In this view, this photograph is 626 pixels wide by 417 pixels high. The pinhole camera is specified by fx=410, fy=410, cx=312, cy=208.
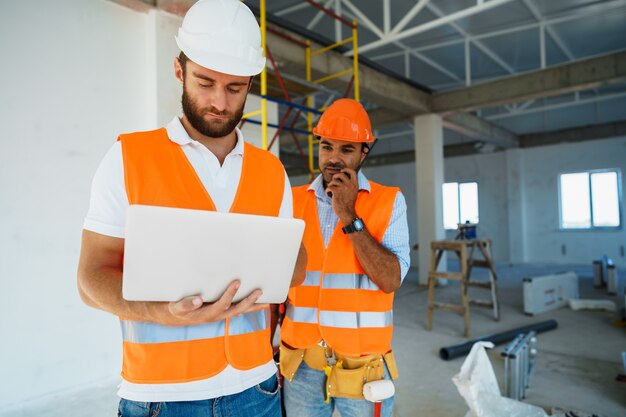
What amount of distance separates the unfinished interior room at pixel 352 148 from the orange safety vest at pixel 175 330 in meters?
0.04

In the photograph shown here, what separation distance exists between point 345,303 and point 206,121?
3.12 ft

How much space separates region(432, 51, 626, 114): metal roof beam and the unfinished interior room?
0.03 meters

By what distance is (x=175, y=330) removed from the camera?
107 centimetres

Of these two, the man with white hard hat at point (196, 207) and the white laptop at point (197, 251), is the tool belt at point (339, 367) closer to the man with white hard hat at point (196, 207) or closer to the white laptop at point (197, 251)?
the man with white hard hat at point (196, 207)

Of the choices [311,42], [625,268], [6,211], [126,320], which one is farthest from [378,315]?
[625,268]

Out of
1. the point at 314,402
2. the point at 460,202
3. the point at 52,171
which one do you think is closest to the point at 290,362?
the point at 314,402

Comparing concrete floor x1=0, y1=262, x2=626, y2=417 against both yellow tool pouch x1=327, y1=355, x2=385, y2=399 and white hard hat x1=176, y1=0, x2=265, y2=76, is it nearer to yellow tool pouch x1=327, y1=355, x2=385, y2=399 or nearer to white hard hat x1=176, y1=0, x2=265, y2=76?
yellow tool pouch x1=327, y1=355, x2=385, y2=399

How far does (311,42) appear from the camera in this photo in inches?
262

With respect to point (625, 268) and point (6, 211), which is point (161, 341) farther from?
point (625, 268)

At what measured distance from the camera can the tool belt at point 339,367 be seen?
1614mm

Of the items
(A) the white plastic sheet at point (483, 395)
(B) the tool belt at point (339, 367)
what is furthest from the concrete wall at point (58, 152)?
(A) the white plastic sheet at point (483, 395)

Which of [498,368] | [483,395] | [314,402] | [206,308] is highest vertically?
[206,308]

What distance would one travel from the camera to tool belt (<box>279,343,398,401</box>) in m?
1.61

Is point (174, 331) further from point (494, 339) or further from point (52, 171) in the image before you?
point (494, 339)
